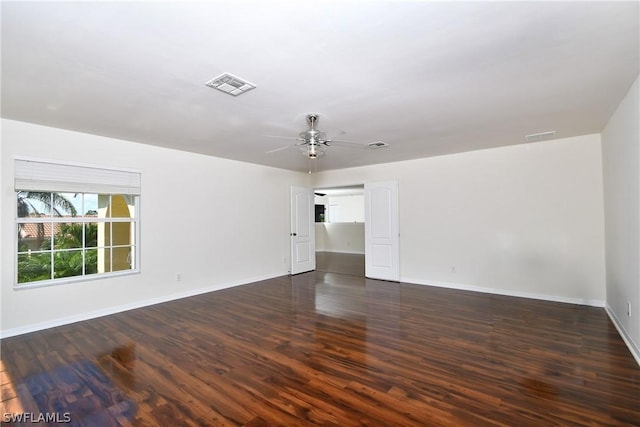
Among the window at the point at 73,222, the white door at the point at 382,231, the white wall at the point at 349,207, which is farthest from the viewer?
the white wall at the point at 349,207

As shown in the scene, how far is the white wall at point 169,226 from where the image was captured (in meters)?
3.69

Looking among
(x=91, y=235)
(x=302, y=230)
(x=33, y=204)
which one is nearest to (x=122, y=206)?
(x=91, y=235)

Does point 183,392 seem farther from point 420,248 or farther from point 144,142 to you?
point 420,248

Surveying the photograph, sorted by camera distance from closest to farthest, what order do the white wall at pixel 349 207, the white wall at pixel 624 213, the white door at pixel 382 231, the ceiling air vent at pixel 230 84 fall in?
the ceiling air vent at pixel 230 84, the white wall at pixel 624 213, the white door at pixel 382 231, the white wall at pixel 349 207

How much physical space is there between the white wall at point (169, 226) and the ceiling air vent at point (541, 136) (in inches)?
189

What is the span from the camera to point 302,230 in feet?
24.7

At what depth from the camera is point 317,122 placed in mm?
3689

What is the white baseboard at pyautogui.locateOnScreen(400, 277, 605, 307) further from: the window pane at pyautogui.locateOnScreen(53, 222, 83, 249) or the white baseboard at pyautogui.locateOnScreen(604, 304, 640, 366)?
the window pane at pyautogui.locateOnScreen(53, 222, 83, 249)

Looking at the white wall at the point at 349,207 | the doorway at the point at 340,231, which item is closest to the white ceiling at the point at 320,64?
the doorway at the point at 340,231

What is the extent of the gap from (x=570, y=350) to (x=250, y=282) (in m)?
5.19

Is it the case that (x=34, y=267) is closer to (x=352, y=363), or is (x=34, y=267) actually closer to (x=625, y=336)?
(x=352, y=363)

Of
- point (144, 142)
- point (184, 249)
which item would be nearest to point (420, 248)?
point (184, 249)

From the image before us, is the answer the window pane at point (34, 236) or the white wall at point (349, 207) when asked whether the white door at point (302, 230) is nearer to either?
the window pane at point (34, 236)

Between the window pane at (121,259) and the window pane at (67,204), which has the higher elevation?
the window pane at (67,204)
